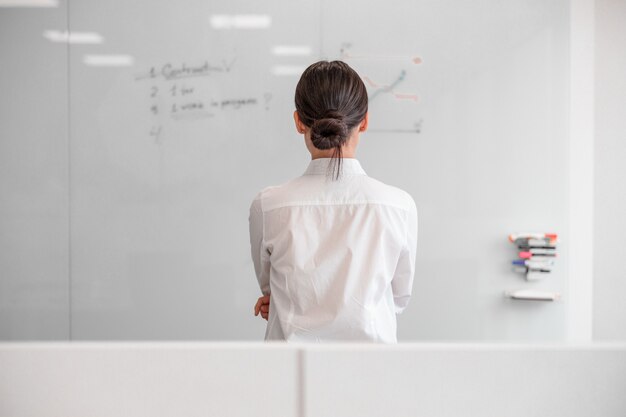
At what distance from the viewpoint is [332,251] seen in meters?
1.14

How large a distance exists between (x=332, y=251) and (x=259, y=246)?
0.20 meters

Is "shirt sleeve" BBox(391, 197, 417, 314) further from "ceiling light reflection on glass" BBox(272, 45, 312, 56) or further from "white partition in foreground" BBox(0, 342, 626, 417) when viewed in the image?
"ceiling light reflection on glass" BBox(272, 45, 312, 56)

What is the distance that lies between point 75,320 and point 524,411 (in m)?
2.48

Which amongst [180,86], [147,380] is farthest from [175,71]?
[147,380]

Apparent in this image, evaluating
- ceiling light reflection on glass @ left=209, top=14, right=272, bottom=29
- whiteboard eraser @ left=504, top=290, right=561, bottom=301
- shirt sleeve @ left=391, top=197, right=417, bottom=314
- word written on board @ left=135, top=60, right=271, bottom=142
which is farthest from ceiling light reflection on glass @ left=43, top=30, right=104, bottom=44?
whiteboard eraser @ left=504, top=290, right=561, bottom=301

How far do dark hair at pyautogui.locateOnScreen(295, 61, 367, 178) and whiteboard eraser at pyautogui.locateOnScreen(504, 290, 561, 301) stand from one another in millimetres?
1723

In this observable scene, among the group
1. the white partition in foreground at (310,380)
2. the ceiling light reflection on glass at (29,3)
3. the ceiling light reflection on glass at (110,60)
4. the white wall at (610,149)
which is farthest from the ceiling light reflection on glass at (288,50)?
the white partition in foreground at (310,380)

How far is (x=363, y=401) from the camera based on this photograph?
50 cm

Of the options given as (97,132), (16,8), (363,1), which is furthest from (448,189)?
(16,8)

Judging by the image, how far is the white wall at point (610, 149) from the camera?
8.64 feet

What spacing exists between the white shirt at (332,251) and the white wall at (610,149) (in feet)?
5.83

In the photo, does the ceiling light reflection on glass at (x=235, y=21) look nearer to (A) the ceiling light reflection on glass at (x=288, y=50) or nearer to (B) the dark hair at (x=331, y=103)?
(A) the ceiling light reflection on glass at (x=288, y=50)

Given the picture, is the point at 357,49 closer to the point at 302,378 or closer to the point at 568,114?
the point at 568,114

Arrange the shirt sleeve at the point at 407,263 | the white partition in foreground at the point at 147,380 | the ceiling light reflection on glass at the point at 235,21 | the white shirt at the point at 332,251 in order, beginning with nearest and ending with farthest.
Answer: the white partition in foreground at the point at 147,380, the white shirt at the point at 332,251, the shirt sleeve at the point at 407,263, the ceiling light reflection on glass at the point at 235,21
